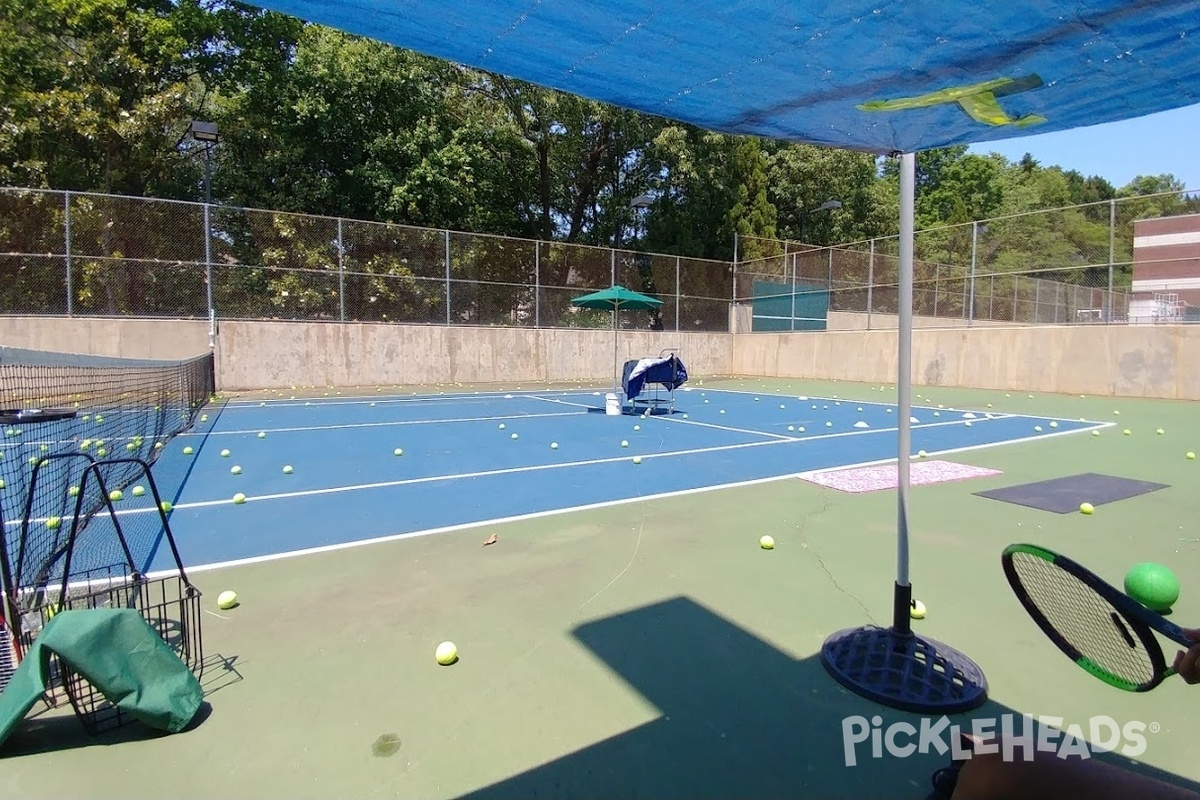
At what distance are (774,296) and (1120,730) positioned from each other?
23.2 meters

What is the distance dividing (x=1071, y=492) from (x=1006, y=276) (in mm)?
14504

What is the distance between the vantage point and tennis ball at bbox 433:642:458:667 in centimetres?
293

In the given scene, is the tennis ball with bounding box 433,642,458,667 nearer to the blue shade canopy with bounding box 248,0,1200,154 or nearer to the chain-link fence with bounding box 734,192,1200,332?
the blue shade canopy with bounding box 248,0,1200,154

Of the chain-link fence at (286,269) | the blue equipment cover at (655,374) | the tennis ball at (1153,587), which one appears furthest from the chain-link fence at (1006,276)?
the tennis ball at (1153,587)

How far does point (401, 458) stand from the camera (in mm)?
7941

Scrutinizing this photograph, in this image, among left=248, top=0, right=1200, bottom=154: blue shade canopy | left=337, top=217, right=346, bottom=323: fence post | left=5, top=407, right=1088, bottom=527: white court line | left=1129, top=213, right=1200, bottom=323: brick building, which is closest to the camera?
left=248, top=0, right=1200, bottom=154: blue shade canopy

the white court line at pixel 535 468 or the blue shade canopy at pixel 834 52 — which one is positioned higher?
the blue shade canopy at pixel 834 52

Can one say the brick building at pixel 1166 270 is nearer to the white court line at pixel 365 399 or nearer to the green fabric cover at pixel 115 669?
the white court line at pixel 365 399

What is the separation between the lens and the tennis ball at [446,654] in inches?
115

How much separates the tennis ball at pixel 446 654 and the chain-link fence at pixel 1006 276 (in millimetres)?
14255

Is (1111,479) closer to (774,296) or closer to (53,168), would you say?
(774,296)

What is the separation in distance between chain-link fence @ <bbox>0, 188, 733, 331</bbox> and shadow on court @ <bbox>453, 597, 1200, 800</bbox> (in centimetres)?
1775

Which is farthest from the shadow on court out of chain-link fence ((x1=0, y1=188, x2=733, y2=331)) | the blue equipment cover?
chain-link fence ((x1=0, y1=188, x2=733, y2=331))

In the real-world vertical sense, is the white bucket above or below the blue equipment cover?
below
